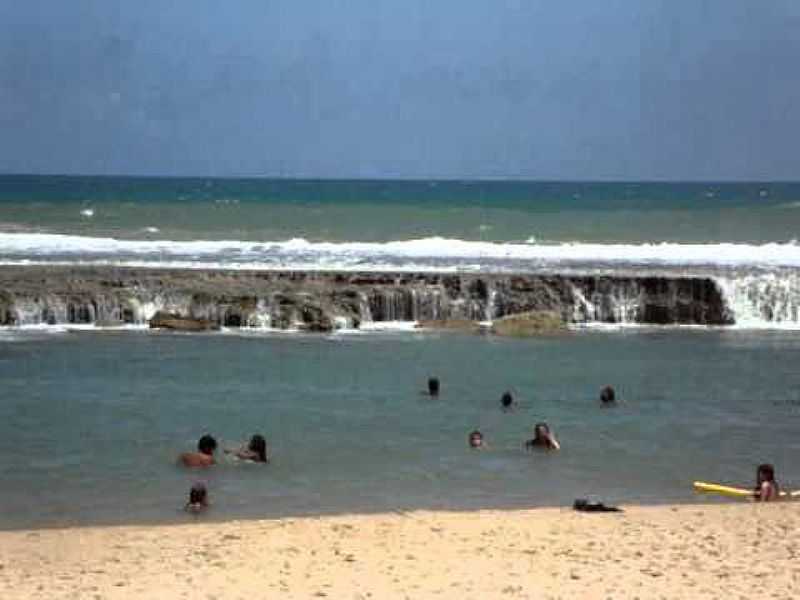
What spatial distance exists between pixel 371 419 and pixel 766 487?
5.57 metres

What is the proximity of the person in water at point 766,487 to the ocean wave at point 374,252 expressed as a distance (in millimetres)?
23174

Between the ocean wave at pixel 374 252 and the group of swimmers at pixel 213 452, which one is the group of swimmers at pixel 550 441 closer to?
the group of swimmers at pixel 213 452

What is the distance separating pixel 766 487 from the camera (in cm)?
1330

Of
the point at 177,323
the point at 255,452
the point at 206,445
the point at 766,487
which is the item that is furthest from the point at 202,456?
the point at 177,323

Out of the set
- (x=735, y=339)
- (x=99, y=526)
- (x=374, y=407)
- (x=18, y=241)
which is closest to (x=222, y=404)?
(x=374, y=407)

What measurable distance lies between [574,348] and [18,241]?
1038 inches

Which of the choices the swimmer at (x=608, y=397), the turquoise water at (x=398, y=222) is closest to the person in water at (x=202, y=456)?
the swimmer at (x=608, y=397)

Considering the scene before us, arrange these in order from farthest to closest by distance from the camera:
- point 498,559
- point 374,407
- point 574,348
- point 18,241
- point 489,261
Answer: point 18,241 → point 489,261 → point 574,348 → point 374,407 → point 498,559

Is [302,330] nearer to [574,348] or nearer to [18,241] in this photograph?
[574,348]

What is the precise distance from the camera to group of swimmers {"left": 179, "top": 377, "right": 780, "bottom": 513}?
41.7 feet

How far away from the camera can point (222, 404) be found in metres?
18.3

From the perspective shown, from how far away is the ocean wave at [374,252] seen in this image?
3884 cm

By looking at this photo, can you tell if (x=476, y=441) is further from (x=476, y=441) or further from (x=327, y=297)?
(x=327, y=297)

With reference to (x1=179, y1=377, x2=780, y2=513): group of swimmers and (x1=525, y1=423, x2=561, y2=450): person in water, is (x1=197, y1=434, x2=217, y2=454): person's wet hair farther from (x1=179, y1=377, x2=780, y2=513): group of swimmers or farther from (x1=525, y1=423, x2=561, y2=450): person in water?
(x1=525, y1=423, x2=561, y2=450): person in water
